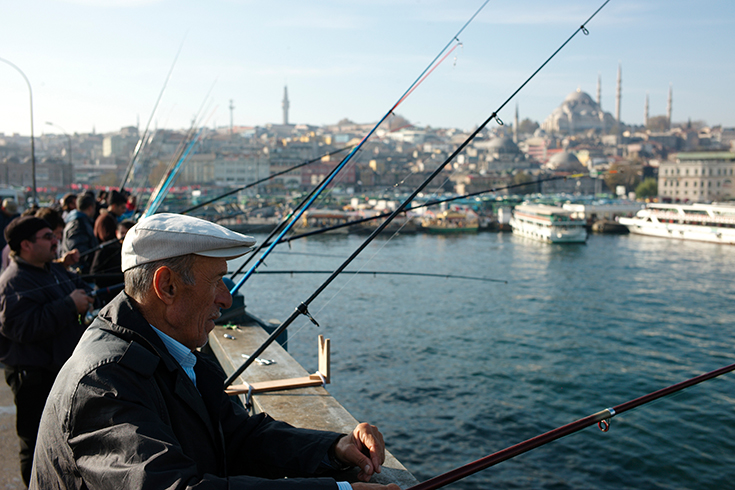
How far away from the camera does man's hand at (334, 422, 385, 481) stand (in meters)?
1.18

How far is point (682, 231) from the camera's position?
33.9 metres

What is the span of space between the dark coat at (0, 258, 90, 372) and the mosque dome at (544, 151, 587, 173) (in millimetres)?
77258

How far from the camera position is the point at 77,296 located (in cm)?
200

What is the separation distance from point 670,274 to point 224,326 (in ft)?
68.5

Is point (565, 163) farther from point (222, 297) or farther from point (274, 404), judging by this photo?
point (222, 297)

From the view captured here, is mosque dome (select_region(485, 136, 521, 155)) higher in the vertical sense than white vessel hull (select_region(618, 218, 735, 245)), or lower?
higher

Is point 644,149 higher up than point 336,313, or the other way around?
point 644,149

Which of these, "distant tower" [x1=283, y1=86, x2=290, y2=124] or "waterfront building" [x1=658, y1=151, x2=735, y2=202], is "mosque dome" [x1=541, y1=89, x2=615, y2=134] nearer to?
"distant tower" [x1=283, y1=86, x2=290, y2=124]

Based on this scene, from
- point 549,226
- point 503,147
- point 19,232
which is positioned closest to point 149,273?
point 19,232

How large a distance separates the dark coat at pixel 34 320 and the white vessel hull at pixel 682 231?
34134 millimetres

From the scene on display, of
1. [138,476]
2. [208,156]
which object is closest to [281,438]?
[138,476]

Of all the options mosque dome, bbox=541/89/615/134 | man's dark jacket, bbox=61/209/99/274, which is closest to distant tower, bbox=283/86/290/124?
mosque dome, bbox=541/89/615/134

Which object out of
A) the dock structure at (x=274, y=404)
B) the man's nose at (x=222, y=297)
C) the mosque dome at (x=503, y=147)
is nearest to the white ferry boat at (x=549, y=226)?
the dock structure at (x=274, y=404)

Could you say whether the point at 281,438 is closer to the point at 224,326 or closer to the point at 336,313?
the point at 224,326
